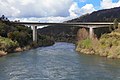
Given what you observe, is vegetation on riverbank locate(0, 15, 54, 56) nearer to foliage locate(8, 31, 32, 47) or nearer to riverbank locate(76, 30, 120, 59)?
foliage locate(8, 31, 32, 47)

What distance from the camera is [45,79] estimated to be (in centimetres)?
4141

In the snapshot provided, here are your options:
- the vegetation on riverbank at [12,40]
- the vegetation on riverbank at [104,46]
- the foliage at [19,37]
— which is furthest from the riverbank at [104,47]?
the foliage at [19,37]

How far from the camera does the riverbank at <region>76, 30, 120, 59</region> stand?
2697 inches

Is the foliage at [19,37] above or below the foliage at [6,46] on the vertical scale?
above

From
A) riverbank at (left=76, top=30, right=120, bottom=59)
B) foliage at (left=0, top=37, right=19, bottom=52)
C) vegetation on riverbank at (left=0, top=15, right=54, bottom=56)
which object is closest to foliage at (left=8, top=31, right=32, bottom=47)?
vegetation on riverbank at (left=0, top=15, right=54, bottom=56)

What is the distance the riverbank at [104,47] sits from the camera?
225ft

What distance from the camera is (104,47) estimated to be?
7400 cm

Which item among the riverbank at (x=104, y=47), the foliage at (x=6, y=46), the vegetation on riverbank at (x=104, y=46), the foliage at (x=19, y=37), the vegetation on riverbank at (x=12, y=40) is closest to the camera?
the riverbank at (x=104, y=47)

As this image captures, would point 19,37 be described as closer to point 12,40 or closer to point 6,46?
point 12,40

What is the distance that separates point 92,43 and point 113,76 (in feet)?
125

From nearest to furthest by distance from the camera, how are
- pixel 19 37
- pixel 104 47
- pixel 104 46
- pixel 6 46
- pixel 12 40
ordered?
pixel 104 47 < pixel 104 46 < pixel 6 46 < pixel 12 40 < pixel 19 37

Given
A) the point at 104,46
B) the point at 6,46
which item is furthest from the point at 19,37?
the point at 104,46

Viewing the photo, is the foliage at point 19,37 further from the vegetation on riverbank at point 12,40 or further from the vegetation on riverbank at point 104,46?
the vegetation on riverbank at point 104,46

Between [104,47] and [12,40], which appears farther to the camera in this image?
[12,40]
